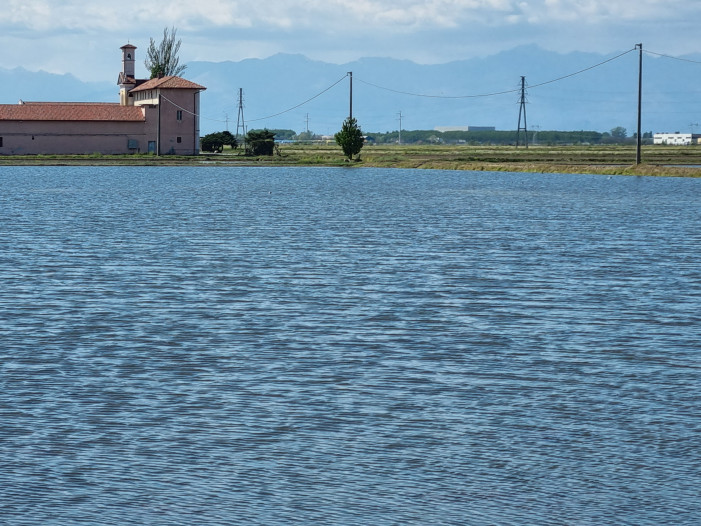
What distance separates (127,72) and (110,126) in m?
20.7

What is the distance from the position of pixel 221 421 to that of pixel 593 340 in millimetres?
6525

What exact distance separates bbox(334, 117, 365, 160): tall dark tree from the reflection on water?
71.1 metres

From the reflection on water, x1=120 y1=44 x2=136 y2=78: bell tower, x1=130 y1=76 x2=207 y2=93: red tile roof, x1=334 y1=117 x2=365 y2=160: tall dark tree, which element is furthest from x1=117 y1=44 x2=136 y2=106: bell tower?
the reflection on water

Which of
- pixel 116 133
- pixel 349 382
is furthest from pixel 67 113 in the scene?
pixel 349 382

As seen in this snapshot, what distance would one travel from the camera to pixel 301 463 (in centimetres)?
989

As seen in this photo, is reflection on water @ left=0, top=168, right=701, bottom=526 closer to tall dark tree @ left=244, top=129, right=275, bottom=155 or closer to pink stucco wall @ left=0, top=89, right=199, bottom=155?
pink stucco wall @ left=0, top=89, right=199, bottom=155

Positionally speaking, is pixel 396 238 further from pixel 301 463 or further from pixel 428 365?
pixel 301 463

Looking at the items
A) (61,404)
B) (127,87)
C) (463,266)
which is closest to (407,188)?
(463,266)

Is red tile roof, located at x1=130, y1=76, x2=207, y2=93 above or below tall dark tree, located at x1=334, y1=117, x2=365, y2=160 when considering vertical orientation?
above

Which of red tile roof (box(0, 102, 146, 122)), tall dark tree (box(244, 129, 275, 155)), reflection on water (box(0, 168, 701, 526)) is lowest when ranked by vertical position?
reflection on water (box(0, 168, 701, 526))

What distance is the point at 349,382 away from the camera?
1302 cm

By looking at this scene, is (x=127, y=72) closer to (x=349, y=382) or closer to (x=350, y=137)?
(x=350, y=137)

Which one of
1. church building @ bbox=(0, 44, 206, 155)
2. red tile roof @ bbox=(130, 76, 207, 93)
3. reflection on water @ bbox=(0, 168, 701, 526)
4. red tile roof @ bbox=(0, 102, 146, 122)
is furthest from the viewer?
red tile roof @ bbox=(130, 76, 207, 93)

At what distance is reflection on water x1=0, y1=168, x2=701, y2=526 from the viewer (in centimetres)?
909
